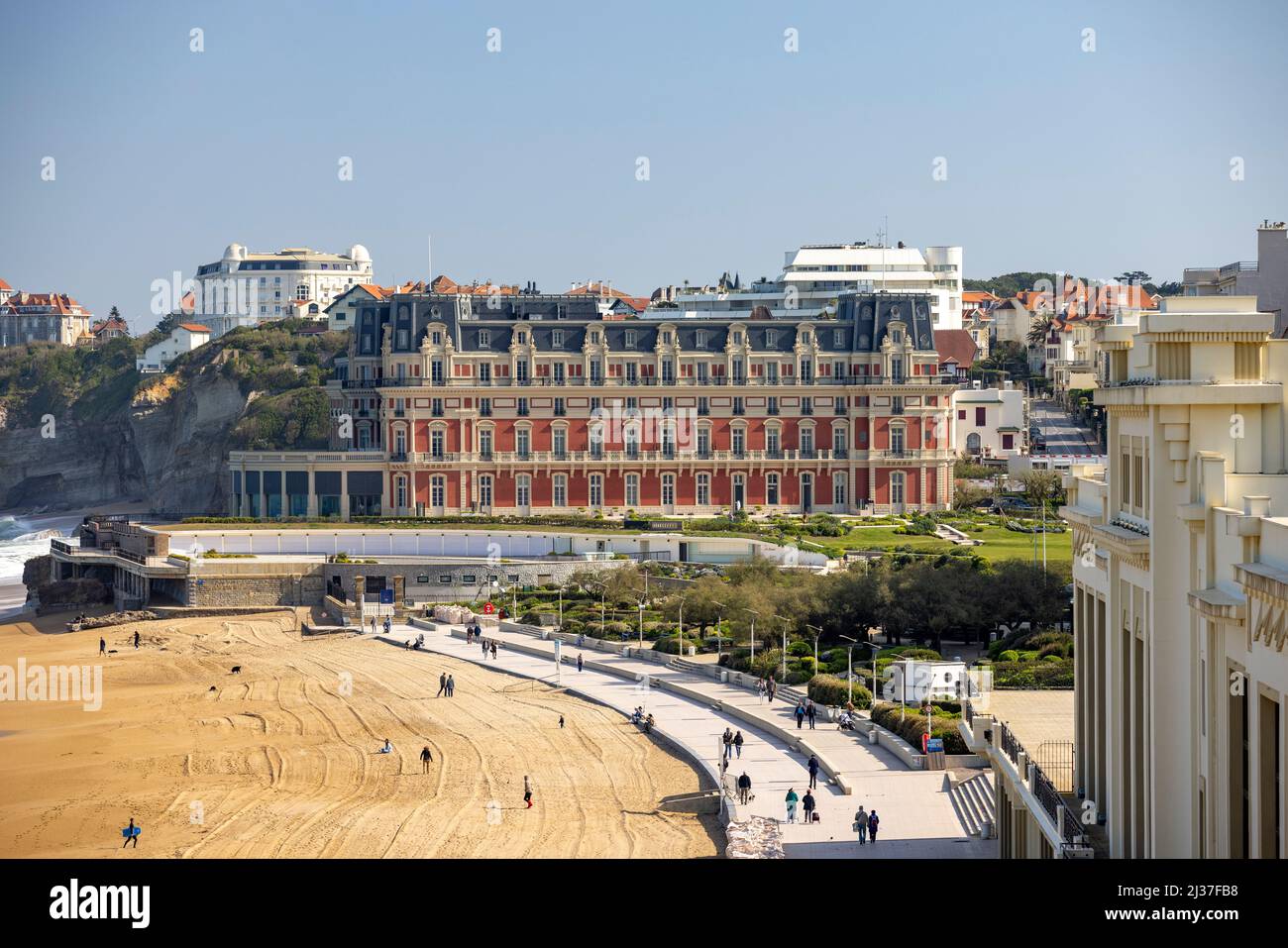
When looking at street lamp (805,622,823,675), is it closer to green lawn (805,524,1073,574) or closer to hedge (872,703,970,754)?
hedge (872,703,970,754)

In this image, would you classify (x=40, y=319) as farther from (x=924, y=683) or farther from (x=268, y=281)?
(x=924, y=683)

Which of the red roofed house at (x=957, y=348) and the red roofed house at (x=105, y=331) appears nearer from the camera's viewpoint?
the red roofed house at (x=957, y=348)

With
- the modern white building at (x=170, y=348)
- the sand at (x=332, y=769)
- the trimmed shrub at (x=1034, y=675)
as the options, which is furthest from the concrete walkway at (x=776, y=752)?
the modern white building at (x=170, y=348)

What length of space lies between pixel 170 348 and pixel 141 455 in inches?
853

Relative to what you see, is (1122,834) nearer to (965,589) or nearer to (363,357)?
(965,589)

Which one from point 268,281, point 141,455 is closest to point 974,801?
point 141,455

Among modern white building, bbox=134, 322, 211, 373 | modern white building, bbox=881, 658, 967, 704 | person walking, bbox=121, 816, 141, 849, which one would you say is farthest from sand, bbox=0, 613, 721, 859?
modern white building, bbox=134, 322, 211, 373

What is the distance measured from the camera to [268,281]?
560 ft

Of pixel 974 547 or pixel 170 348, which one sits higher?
pixel 170 348

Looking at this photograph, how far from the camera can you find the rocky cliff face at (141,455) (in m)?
112

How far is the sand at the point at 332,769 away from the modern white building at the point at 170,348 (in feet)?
275

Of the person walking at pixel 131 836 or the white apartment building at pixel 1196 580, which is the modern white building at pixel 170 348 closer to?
the person walking at pixel 131 836

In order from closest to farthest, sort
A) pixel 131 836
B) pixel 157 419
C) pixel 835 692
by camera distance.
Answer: pixel 131 836 < pixel 835 692 < pixel 157 419

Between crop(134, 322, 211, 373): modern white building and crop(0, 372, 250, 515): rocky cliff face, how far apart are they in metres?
8.47
